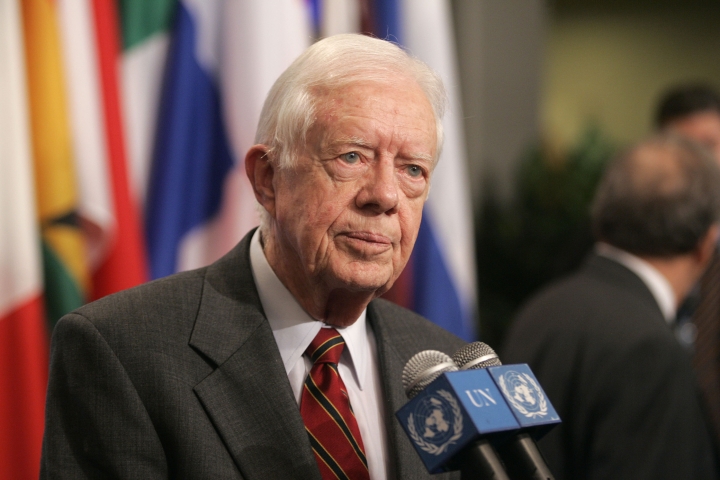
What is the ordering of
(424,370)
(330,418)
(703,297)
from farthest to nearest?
1. (703,297)
2. (330,418)
3. (424,370)

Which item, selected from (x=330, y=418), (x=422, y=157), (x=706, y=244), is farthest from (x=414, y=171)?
(x=706, y=244)

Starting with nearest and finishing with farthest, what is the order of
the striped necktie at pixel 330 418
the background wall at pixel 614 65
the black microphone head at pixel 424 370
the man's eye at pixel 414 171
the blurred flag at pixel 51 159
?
1. the black microphone head at pixel 424 370
2. the striped necktie at pixel 330 418
3. the man's eye at pixel 414 171
4. the blurred flag at pixel 51 159
5. the background wall at pixel 614 65

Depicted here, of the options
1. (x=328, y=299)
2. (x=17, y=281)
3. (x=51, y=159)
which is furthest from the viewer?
(x=51, y=159)

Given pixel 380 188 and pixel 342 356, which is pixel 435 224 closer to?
pixel 342 356

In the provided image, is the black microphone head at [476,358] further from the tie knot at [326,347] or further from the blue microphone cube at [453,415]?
the tie knot at [326,347]

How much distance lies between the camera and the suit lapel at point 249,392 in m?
1.57

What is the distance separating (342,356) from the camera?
71.5 inches

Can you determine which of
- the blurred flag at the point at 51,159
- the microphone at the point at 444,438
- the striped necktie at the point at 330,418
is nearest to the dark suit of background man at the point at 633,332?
the striped necktie at the point at 330,418

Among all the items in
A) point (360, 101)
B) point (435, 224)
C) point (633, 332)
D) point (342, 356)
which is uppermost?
point (360, 101)

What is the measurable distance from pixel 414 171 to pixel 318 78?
285 millimetres

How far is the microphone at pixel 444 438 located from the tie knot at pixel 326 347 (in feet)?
1.34

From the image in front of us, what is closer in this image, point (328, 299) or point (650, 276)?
point (328, 299)

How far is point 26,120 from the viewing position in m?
2.64

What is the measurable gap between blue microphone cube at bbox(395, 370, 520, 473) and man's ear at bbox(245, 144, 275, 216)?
67 cm
